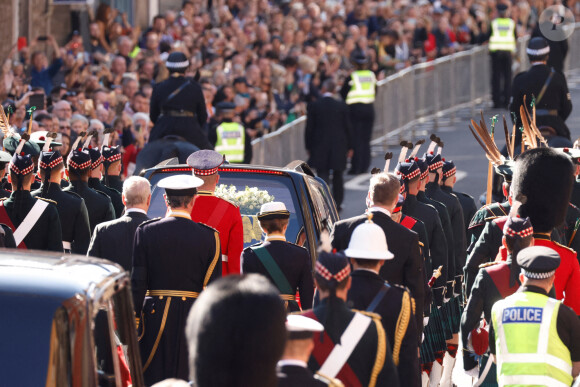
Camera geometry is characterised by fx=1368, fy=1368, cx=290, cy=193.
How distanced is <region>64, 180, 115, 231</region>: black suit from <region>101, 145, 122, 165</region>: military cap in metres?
1.16

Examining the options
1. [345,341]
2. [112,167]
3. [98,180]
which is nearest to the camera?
[345,341]

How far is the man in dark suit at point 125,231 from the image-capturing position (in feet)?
27.7

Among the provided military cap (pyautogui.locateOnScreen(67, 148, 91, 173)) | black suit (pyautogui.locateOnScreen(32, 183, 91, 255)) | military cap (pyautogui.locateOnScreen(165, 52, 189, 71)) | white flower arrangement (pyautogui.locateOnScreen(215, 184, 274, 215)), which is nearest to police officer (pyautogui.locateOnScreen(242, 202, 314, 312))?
white flower arrangement (pyautogui.locateOnScreen(215, 184, 274, 215))

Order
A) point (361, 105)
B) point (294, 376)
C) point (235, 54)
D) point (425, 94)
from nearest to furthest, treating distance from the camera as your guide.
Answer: point (294, 376)
point (361, 105)
point (235, 54)
point (425, 94)

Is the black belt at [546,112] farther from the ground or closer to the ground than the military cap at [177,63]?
closer to the ground

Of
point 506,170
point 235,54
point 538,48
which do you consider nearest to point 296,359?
point 506,170

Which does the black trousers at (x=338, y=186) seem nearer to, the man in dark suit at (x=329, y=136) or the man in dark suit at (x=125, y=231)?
the man in dark suit at (x=329, y=136)

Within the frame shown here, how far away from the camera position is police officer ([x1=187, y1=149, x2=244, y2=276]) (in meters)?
8.64

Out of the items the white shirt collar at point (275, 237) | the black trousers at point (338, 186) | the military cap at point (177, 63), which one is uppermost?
the military cap at point (177, 63)

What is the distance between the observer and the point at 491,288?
7.52m

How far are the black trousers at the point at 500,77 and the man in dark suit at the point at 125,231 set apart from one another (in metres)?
18.4

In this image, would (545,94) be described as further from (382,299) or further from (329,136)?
(382,299)

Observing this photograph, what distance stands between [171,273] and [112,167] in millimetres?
3855

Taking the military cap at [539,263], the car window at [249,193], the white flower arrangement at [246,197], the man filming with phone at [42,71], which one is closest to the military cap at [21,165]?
the car window at [249,193]
